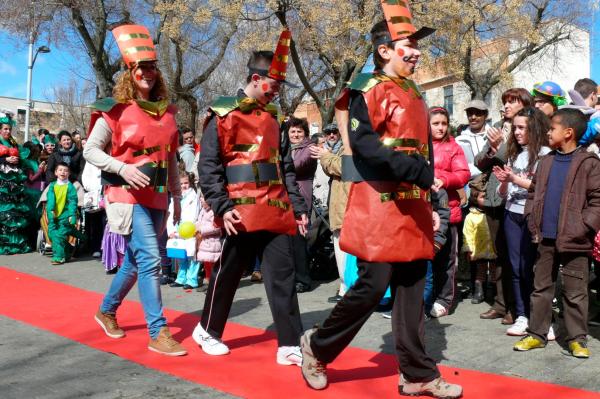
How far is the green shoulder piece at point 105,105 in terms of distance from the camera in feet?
14.9

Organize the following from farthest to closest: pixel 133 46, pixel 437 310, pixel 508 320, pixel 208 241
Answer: pixel 208 241 < pixel 437 310 < pixel 508 320 < pixel 133 46

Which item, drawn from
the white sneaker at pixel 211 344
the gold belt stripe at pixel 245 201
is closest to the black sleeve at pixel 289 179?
the gold belt stripe at pixel 245 201

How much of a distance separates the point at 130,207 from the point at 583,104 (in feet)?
12.8

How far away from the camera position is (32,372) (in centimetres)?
408

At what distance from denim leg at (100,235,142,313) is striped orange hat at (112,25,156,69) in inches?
52.9

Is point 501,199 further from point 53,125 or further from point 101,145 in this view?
point 53,125

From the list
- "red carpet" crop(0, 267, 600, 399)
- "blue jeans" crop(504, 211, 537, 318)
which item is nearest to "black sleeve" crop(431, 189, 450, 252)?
"blue jeans" crop(504, 211, 537, 318)

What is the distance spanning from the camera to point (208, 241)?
290 inches

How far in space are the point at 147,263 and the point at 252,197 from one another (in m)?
0.96

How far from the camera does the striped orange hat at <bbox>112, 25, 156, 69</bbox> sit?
4613mm

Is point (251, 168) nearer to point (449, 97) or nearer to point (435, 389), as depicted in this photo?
point (435, 389)

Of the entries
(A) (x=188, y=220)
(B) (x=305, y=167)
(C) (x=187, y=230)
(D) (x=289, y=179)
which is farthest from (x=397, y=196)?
(A) (x=188, y=220)

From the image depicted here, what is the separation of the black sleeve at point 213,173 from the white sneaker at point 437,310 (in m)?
2.49

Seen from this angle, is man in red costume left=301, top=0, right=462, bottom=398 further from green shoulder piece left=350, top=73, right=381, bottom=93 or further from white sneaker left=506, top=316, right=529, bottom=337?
white sneaker left=506, top=316, right=529, bottom=337
